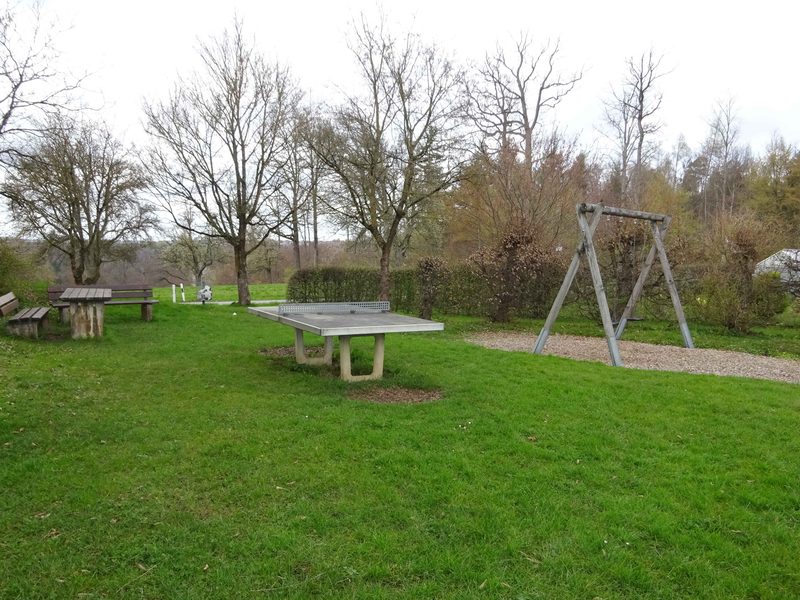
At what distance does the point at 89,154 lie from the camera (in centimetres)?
1584

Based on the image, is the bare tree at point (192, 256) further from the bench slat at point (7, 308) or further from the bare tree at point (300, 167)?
the bench slat at point (7, 308)

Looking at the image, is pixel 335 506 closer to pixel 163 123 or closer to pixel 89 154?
pixel 163 123

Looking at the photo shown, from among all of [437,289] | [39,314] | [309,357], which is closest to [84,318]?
[39,314]

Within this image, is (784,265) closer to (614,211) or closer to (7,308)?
(614,211)

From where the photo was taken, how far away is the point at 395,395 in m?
5.58

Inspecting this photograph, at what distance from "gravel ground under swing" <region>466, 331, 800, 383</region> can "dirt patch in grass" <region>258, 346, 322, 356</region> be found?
131 inches

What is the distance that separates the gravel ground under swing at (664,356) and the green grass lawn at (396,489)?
134 cm

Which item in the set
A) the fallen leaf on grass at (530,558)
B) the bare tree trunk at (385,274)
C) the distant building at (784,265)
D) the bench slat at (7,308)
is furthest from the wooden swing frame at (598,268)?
the bench slat at (7,308)

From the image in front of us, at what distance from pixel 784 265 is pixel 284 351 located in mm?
12271

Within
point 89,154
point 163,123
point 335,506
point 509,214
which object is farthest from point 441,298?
point 89,154

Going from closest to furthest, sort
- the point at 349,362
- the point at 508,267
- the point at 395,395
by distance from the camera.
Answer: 1. the point at 395,395
2. the point at 349,362
3. the point at 508,267

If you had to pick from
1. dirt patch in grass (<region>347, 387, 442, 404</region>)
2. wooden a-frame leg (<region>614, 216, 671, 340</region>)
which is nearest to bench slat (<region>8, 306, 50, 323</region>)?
dirt patch in grass (<region>347, 387, 442, 404</region>)

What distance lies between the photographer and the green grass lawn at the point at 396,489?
7.79 feet

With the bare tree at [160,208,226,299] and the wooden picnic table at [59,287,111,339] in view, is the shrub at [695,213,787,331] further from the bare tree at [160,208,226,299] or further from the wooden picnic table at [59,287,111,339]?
the bare tree at [160,208,226,299]
